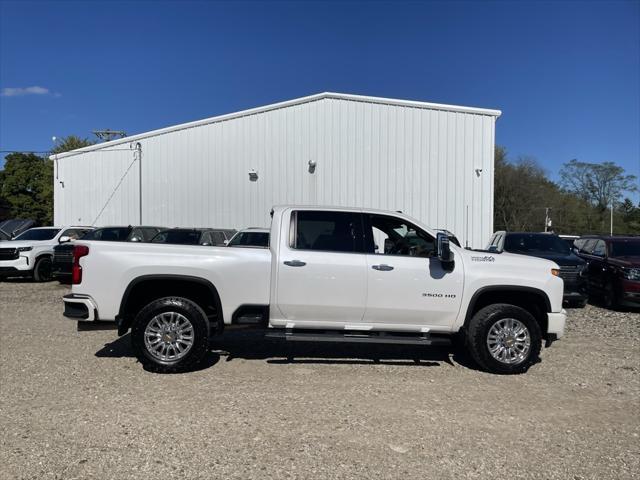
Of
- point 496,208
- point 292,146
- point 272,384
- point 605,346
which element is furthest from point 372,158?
point 496,208

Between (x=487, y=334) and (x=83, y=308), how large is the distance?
471 cm

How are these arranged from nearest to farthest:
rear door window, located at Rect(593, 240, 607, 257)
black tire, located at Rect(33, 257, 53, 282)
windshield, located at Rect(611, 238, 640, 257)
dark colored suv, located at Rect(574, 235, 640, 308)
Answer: dark colored suv, located at Rect(574, 235, 640, 308), windshield, located at Rect(611, 238, 640, 257), rear door window, located at Rect(593, 240, 607, 257), black tire, located at Rect(33, 257, 53, 282)

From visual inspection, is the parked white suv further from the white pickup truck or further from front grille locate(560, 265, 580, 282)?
front grille locate(560, 265, 580, 282)

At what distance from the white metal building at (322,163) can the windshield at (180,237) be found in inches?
269

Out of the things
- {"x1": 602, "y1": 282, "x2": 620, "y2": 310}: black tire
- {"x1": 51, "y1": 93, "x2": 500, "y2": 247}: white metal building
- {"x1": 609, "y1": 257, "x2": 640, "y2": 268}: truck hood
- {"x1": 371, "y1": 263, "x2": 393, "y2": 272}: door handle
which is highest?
{"x1": 51, "y1": 93, "x2": 500, "y2": 247}: white metal building

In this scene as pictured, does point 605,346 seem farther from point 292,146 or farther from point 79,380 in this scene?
point 292,146

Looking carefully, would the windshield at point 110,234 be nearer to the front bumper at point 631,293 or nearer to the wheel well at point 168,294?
the wheel well at point 168,294

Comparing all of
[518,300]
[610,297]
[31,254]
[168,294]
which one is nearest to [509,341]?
[518,300]

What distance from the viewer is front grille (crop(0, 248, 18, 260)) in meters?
15.3

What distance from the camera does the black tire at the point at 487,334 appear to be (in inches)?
235

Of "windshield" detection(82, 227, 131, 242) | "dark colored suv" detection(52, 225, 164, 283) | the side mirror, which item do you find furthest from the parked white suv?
the side mirror

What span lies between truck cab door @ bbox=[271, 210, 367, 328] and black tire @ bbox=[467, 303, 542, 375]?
1376 mm

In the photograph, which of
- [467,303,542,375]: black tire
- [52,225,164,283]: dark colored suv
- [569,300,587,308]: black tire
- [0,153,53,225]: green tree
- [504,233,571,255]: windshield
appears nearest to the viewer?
[467,303,542,375]: black tire

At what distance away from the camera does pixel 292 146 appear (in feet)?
63.6
